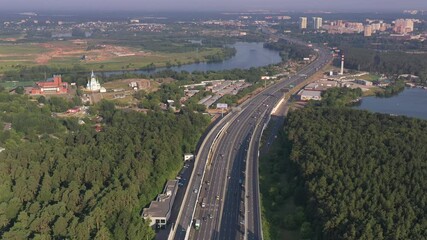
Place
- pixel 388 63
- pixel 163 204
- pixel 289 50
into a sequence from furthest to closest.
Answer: pixel 289 50
pixel 388 63
pixel 163 204

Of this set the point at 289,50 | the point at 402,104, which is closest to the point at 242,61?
the point at 289,50

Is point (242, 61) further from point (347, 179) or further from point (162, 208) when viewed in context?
point (162, 208)

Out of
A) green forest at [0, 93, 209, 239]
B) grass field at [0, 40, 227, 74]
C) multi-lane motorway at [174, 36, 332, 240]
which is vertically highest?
→ grass field at [0, 40, 227, 74]

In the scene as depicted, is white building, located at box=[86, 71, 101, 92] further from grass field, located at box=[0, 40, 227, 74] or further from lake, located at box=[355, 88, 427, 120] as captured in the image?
lake, located at box=[355, 88, 427, 120]

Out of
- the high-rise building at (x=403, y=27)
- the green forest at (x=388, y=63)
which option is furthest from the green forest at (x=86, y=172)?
the high-rise building at (x=403, y=27)

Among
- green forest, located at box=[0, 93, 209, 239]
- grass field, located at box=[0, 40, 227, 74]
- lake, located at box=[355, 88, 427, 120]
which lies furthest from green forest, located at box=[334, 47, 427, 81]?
green forest, located at box=[0, 93, 209, 239]
